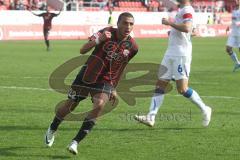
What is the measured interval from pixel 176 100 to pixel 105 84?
219 inches

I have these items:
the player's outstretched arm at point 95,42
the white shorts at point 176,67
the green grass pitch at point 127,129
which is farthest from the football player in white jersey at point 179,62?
the player's outstretched arm at point 95,42

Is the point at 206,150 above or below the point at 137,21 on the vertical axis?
above

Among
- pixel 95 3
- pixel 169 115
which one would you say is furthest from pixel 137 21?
pixel 169 115

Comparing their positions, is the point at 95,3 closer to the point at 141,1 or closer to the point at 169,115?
the point at 141,1

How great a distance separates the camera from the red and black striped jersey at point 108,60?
8.28 metres

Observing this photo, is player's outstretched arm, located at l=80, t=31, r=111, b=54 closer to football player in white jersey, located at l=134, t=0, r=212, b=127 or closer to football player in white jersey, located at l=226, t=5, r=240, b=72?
football player in white jersey, located at l=134, t=0, r=212, b=127

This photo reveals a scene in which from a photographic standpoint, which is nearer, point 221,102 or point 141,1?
point 221,102

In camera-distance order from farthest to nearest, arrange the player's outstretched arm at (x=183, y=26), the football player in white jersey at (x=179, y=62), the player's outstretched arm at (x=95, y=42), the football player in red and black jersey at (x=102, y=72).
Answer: the football player in white jersey at (x=179, y=62), the player's outstretched arm at (x=183, y=26), the football player in red and black jersey at (x=102, y=72), the player's outstretched arm at (x=95, y=42)

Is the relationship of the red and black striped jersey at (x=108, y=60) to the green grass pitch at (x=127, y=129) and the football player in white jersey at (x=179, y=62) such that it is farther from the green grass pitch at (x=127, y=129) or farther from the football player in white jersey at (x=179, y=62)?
the football player in white jersey at (x=179, y=62)

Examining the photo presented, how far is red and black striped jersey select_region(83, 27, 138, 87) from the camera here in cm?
828

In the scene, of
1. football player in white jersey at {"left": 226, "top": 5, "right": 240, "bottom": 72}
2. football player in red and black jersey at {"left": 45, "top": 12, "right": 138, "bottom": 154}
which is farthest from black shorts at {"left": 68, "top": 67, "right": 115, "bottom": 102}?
football player in white jersey at {"left": 226, "top": 5, "right": 240, "bottom": 72}

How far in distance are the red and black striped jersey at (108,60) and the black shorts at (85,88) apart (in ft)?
0.18

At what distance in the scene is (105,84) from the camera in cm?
834

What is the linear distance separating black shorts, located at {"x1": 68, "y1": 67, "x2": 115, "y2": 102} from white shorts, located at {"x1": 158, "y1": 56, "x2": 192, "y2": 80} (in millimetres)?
2305
